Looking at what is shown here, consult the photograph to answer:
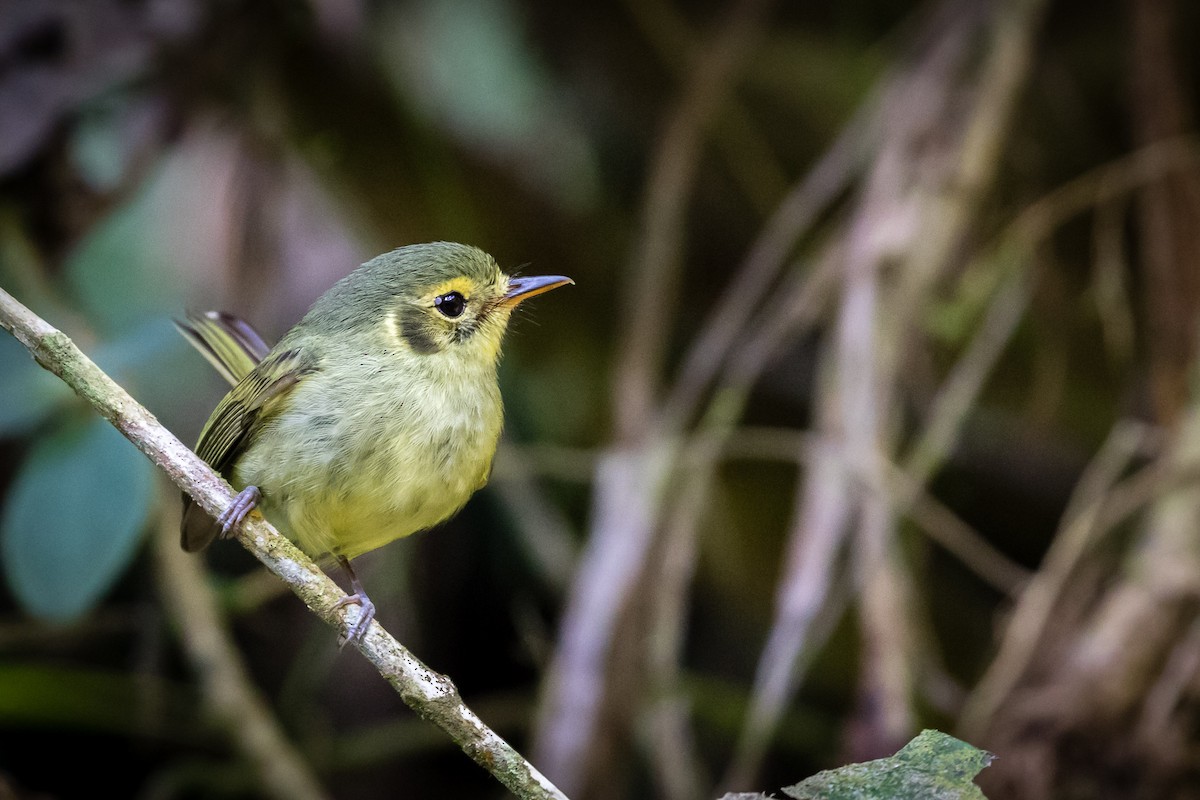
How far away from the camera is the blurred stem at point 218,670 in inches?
120

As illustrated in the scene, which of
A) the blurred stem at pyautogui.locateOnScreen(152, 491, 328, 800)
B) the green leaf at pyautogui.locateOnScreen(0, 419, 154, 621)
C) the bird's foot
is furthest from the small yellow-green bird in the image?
the blurred stem at pyautogui.locateOnScreen(152, 491, 328, 800)

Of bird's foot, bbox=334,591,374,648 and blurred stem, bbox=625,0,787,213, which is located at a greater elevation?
blurred stem, bbox=625,0,787,213

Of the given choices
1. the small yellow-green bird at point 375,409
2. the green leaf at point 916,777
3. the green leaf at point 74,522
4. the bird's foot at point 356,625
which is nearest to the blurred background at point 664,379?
the green leaf at point 74,522

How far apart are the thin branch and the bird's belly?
27cm

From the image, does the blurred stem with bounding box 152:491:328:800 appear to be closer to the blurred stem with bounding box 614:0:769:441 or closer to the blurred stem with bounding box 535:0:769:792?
the blurred stem with bounding box 535:0:769:792

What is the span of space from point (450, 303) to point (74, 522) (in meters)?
1.10

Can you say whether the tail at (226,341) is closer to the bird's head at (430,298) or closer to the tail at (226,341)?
the tail at (226,341)

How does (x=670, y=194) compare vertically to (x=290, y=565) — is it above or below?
above

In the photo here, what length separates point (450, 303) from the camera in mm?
2186

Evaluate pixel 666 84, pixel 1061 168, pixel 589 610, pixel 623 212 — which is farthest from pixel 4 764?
pixel 1061 168

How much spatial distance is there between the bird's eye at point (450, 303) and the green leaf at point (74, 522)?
3.00ft

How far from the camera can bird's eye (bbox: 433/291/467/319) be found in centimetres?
217

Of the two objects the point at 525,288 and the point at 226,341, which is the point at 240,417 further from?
the point at 525,288

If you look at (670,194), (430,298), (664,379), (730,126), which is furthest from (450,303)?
(730,126)
